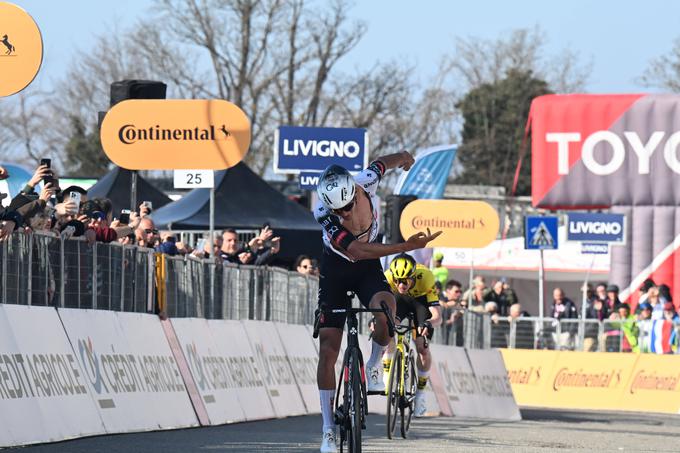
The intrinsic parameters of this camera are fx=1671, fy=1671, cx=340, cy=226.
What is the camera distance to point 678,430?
20500 mm

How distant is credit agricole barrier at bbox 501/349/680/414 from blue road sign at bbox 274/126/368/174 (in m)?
10.7

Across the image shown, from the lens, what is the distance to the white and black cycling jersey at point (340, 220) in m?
10.4

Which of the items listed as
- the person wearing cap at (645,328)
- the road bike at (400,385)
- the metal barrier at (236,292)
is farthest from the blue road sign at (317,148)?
the person wearing cap at (645,328)

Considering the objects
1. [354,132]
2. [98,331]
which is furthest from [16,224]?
[354,132]

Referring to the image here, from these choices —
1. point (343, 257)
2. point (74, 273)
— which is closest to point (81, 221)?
point (74, 273)

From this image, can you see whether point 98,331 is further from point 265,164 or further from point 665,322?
point 265,164

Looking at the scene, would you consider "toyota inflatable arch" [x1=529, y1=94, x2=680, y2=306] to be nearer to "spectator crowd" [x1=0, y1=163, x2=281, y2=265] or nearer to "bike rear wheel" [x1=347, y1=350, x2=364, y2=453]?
"spectator crowd" [x1=0, y1=163, x2=281, y2=265]

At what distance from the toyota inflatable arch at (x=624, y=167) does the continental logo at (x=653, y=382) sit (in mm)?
9371

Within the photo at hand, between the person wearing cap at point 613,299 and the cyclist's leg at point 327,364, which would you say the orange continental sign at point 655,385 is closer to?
the person wearing cap at point 613,299

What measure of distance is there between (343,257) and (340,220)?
1.64 feet

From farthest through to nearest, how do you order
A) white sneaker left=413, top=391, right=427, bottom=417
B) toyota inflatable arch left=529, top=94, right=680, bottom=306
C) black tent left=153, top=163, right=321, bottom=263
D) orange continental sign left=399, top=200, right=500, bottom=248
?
toyota inflatable arch left=529, top=94, right=680, bottom=306, black tent left=153, top=163, right=321, bottom=263, orange continental sign left=399, top=200, right=500, bottom=248, white sneaker left=413, top=391, right=427, bottom=417

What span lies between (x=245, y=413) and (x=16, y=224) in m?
4.53

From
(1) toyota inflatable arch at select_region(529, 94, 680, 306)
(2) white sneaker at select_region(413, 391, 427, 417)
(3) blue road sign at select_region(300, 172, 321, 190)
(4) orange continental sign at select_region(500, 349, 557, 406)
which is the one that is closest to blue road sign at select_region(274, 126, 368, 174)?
(3) blue road sign at select_region(300, 172, 321, 190)

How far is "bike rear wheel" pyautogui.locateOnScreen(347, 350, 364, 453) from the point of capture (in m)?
10.2
